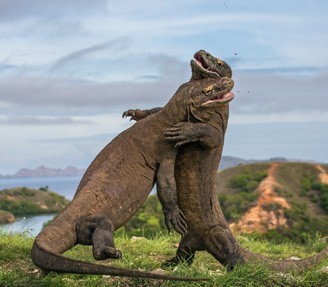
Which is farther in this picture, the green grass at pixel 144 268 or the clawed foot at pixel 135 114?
the clawed foot at pixel 135 114

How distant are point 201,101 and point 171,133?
55 cm

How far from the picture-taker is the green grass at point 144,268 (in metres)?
8.16

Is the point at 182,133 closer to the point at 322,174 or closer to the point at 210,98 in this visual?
the point at 210,98

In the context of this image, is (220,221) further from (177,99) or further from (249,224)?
(249,224)

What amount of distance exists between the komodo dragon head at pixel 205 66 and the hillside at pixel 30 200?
1486 inches

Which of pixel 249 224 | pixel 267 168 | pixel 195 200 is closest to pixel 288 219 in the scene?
pixel 249 224

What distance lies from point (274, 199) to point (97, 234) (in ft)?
100

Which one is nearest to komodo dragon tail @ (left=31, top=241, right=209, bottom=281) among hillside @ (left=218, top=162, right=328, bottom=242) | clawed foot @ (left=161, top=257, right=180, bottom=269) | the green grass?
the green grass

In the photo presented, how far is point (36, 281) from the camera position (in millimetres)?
8055

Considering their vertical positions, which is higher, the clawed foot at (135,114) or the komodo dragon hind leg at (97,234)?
the clawed foot at (135,114)

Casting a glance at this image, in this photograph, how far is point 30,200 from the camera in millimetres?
50406

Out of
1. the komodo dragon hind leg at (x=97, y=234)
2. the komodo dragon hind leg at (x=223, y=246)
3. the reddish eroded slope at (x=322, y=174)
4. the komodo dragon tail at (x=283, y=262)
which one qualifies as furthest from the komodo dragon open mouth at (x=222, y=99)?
the reddish eroded slope at (x=322, y=174)

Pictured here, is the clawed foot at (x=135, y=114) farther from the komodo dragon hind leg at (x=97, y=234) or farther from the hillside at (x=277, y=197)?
the hillside at (x=277, y=197)

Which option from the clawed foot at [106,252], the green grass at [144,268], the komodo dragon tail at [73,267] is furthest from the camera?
the green grass at [144,268]
